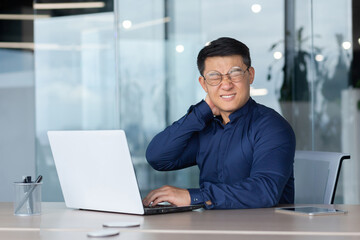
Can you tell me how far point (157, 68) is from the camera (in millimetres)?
4930

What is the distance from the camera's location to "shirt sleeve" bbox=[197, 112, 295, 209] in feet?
7.04

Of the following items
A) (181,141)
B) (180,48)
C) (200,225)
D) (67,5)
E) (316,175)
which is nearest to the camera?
(200,225)

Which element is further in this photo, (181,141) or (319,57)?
(319,57)

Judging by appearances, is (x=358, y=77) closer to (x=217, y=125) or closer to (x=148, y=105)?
(x=148, y=105)

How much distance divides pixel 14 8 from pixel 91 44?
2.99 feet

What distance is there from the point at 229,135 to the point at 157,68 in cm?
244

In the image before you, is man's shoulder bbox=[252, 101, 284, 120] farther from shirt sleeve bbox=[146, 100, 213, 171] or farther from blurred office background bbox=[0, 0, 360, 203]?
blurred office background bbox=[0, 0, 360, 203]

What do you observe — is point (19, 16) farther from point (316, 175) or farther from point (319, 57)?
point (316, 175)

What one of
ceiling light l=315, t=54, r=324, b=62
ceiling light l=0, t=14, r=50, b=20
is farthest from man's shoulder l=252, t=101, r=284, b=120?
ceiling light l=0, t=14, r=50, b=20

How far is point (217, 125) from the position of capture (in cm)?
270

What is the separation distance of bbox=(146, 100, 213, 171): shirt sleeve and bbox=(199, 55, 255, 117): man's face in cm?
9

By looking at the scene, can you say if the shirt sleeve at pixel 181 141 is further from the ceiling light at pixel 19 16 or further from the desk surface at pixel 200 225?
the ceiling light at pixel 19 16

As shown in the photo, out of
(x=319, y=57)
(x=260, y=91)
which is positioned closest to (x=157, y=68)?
(x=260, y=91)

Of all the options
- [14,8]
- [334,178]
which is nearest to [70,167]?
[334,178]
